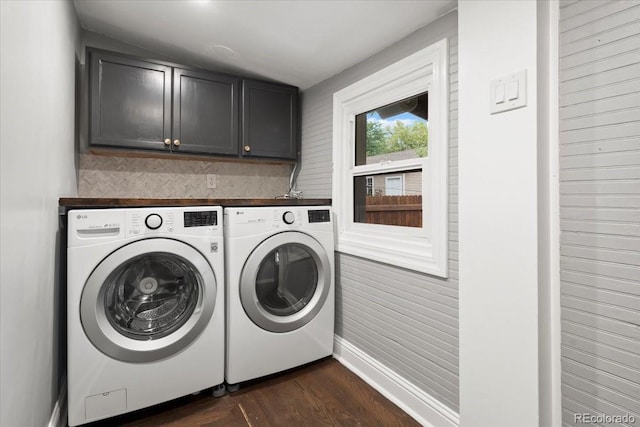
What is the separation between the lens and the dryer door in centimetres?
180

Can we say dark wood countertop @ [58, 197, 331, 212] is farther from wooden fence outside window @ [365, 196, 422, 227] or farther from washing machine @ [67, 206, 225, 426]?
wooden fence outside window @ [365, 196, 422, 227]

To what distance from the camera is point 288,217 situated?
193 centimetres

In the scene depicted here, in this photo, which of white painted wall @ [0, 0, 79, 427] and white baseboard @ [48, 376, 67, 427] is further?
white baseboard @ [48, 376, 67, 427]

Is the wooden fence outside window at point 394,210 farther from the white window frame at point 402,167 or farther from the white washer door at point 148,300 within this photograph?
the white washer door at point 148,300

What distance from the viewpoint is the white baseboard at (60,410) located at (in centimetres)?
137

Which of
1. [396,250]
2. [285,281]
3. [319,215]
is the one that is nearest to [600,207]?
[396,250]

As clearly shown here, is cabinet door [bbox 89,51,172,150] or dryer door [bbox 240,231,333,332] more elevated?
cabinet door [bbox 89,51,172,150]

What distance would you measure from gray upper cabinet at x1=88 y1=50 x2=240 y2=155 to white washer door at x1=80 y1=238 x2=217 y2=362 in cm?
82

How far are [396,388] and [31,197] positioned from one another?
1898 mm

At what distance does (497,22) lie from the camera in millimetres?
1218

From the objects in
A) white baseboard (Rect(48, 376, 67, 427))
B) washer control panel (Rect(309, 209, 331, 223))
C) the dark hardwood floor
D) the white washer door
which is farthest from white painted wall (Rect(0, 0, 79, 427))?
washer control panel (Rect(309, 209, 331, 223))

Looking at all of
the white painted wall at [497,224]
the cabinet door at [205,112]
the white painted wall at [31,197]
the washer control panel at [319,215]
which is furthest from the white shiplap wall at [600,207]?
the cabinet door at [205,112]

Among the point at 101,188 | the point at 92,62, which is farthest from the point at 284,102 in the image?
the point at 101,188

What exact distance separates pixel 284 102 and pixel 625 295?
2285 mm
